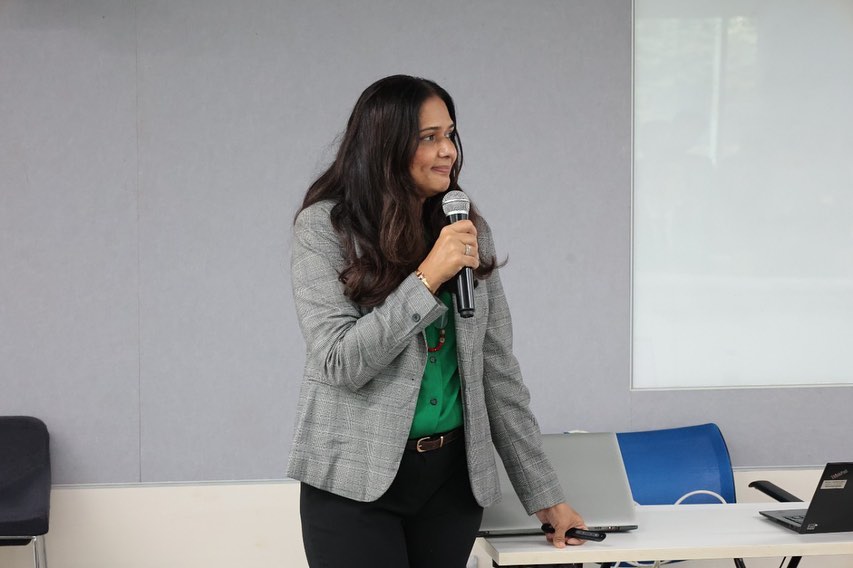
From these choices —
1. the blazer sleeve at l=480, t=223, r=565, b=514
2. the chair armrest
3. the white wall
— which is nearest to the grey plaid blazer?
the blazer sleeve at l=480, t=223, r=565, b=514

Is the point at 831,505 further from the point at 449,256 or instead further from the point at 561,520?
the point at 449,256

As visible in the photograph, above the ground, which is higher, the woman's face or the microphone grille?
the woman's face

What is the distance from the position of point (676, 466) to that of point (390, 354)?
8.27 ft

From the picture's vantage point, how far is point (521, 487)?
2.02 m

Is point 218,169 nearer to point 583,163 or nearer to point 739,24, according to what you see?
point 583,163

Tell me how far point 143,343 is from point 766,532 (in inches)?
101

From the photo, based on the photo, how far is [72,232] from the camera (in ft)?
12.6

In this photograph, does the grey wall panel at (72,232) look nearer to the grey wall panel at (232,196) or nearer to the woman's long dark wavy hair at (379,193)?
the grey wall panel at (232,196)

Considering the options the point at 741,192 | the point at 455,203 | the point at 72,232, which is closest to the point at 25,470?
the point at 72,232

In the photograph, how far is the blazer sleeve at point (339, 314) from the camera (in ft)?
5.16

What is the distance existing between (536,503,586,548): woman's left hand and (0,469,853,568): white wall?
6.20 ft

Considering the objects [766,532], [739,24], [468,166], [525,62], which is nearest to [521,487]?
[766,532]

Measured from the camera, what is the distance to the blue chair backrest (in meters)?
3.73

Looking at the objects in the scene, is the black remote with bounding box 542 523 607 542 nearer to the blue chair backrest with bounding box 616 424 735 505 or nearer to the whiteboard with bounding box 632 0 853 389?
the blue chair backrest with bounding box 616 424 735 505
